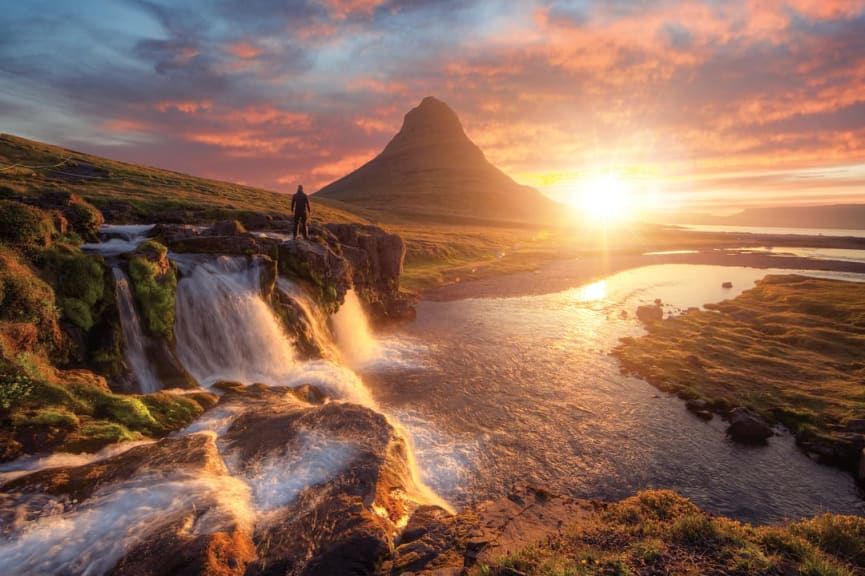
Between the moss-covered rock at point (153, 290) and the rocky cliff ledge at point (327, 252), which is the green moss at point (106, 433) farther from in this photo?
the rocky cliff ledge at point (327, 252)

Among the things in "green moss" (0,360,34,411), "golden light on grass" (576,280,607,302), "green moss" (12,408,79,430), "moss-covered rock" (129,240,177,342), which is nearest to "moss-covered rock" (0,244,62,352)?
"green moss" (0,360,34,411)

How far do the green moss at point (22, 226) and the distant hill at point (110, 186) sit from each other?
24.1 m

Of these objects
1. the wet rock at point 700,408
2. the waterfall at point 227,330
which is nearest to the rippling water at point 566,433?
the wet rock at point 700,408

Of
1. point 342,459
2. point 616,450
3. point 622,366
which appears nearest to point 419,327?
point 622,366

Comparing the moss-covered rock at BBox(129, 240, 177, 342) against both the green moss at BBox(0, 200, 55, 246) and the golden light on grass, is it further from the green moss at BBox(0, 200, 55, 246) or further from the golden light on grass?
the golden light on grass

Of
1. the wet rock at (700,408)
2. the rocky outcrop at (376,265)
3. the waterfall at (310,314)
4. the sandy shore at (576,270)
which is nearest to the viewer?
the wet rock at (700,408)

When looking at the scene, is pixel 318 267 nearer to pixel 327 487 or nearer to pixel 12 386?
pixel 12 386

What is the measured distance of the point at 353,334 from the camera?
33.2 metres

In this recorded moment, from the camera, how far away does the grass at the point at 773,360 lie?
21.4 m

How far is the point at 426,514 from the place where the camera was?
11445mm

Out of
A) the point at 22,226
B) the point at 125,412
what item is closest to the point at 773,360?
the point at 125,412

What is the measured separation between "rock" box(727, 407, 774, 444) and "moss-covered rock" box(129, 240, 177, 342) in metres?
28.6

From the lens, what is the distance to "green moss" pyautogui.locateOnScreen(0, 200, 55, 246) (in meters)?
15.4

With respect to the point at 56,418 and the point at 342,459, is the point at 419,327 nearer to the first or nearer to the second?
the point at 342,459
